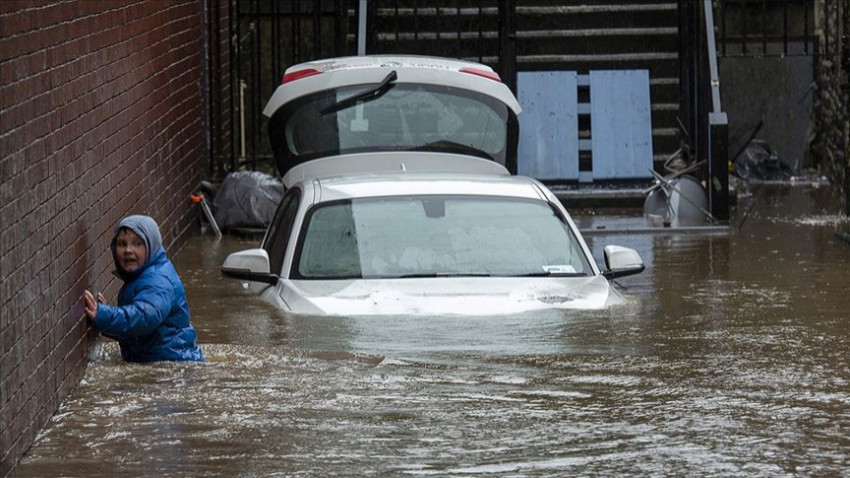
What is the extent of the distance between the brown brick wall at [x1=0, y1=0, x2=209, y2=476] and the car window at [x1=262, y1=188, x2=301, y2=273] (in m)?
0.91

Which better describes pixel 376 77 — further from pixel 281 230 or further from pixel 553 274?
pixel 553 274

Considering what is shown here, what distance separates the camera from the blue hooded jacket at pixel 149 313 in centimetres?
851

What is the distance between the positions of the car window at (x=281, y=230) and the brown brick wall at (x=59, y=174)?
91 cm

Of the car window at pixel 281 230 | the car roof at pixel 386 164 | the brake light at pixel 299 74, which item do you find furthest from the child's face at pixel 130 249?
the brake light at pixel 299 74

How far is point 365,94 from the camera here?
15.2 meters

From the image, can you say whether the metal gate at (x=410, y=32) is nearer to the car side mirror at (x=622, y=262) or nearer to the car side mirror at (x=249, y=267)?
the car side mirror at (x=249, y=267)

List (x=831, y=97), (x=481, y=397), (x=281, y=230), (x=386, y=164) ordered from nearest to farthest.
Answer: (x=481, y=397) → (x=281, y=230) → (x=386, y=164) → (x=831, y=97)

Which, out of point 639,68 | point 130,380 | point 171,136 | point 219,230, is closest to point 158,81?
point 171,136

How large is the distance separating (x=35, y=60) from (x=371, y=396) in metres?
2.07

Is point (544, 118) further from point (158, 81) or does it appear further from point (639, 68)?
point (158, 81)

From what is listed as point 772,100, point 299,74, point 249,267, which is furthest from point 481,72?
point 772,100

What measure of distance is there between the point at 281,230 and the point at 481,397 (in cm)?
307

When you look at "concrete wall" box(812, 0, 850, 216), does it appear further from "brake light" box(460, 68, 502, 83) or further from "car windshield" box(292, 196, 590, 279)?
"car windshield" box(292, 196, 590, 279)

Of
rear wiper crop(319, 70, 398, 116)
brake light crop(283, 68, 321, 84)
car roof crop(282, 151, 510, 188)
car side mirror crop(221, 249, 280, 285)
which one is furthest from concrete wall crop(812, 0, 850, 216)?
car side mirror crop(221, 249, 280, 285)
